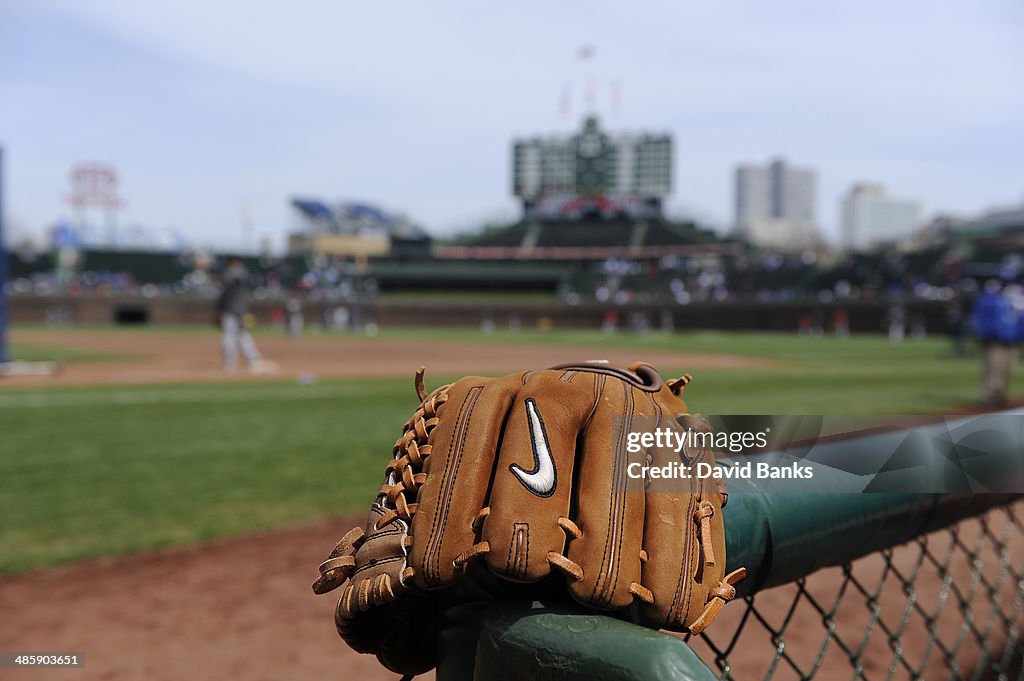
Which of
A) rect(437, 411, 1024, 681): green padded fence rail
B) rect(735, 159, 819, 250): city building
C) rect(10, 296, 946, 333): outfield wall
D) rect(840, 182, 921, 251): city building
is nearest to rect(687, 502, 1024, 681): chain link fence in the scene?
rect(437, 411, 1024, 681): green padded fence rail

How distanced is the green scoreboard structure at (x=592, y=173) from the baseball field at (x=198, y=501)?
1943 inches

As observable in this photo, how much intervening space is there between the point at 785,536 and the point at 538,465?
442 millimetres

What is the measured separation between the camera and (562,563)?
0.83 meters

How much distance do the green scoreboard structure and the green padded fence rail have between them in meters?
60.8

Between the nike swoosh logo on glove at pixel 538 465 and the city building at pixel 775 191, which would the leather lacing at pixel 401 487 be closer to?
the nike swoosh logo on glove at pixel 538 465

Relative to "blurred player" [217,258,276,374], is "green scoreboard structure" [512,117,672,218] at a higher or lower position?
higher

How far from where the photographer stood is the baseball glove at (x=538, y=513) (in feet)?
2.83

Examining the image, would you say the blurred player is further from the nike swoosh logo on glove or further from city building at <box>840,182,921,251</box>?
city building at <box>840,182,921,251</box>

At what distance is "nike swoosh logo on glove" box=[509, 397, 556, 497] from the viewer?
0.89 meters

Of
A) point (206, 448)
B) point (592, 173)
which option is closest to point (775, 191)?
point (592, 173)

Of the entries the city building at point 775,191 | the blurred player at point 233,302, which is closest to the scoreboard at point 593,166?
the blurred player at point 233,302

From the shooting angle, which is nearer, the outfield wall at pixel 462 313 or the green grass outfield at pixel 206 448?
the green grass outfield at pixel 206 448

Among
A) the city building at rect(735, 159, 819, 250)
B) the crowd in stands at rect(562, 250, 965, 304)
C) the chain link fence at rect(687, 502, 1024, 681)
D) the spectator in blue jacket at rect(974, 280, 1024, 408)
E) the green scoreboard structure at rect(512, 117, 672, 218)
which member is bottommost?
the chain link fence at rect(687, 502, 1024, 681)

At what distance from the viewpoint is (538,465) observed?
91 cm
